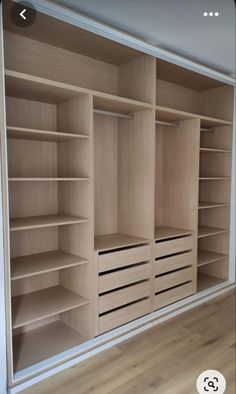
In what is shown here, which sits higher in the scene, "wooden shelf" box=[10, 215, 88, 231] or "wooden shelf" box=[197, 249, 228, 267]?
"wooden shelf" box=[10, 215, 88, 231]

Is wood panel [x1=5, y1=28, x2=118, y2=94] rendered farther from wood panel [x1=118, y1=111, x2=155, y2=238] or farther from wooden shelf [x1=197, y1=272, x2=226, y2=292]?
wooden shelf [x1=197, y1=272, x2=226, y2=292]

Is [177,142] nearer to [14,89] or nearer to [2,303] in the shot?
[14,89]

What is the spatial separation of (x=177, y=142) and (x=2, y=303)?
235cm

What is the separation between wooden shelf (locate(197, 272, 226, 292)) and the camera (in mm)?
3421

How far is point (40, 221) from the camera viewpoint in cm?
218

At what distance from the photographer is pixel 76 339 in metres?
2.36

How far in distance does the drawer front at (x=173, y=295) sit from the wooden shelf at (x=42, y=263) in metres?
0.97

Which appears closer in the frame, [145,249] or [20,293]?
[20,293]

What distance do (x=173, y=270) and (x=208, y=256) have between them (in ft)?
2.73

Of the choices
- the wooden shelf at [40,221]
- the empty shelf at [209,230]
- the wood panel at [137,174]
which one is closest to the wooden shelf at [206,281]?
the empty shelf at [209,230]

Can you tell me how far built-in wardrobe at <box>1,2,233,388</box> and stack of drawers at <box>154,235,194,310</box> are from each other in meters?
0.01

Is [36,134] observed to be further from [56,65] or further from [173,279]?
[173,279]

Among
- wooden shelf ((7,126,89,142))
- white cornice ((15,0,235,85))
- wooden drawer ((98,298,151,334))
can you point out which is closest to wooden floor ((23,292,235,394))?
wooden drawer ((98,298,151,334))

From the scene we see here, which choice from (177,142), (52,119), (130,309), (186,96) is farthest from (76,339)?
(186,96)
